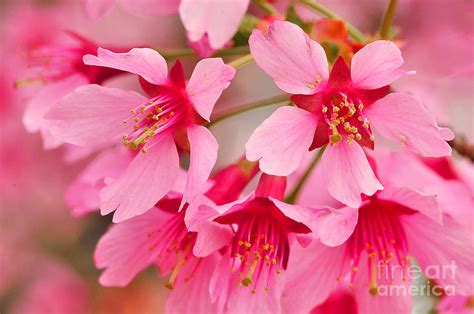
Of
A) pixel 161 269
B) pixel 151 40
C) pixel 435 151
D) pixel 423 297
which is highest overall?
pixel 435 151

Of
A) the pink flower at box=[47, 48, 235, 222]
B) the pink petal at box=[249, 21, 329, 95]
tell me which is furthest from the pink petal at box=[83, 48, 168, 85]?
the pink petal at box=[249, 21, 329, 95]

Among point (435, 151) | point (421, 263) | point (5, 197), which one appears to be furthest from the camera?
point (5, 197)

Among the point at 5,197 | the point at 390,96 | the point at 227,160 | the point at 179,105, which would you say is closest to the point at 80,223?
the point at 5,197

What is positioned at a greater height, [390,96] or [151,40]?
[390,96]

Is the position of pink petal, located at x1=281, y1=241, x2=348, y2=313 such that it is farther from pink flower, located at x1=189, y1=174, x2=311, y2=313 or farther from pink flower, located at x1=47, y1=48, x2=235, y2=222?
pink flower, located at x1=47, y1=48, x2=235, y2=222

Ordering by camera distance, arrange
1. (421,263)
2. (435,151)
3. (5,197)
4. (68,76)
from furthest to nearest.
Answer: (5,197) → (68,76) → (421,263) → (435,151)

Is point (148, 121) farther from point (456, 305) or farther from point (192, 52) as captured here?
point (456, 305)

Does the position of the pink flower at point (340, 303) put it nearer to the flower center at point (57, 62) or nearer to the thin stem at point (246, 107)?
the thin stem at point (246, 107)

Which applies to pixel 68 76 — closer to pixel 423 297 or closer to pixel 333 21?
pixel 333 21
